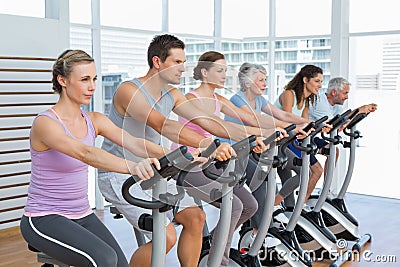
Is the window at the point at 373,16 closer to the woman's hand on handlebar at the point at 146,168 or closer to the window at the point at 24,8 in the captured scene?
the window at the point at 24,8

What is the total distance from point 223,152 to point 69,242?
84cm

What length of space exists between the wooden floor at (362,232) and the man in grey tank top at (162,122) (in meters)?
1.23

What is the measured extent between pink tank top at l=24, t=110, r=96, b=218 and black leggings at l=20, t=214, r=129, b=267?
0.05 m

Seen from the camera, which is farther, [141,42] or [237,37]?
[237,37]

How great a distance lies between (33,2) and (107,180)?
11.2 ft

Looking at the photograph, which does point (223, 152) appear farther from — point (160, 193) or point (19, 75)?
point (19, 75)

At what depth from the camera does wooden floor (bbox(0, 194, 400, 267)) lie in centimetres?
452

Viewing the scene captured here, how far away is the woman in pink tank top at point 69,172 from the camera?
8.25ft

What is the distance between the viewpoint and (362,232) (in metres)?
5.39

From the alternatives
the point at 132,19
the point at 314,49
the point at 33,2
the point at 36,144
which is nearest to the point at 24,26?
the point at 33,2

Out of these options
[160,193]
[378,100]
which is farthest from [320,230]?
[378,100]

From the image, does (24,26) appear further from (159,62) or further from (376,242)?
(376,242)

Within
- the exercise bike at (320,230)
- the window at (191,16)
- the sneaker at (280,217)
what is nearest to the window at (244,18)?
the window at (191,16)

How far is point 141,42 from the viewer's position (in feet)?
22.9
